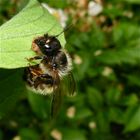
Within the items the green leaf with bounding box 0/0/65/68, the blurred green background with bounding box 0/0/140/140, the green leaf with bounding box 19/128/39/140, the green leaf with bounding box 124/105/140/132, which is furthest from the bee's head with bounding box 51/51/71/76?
the green leaf with bounding box 124/105/140/132

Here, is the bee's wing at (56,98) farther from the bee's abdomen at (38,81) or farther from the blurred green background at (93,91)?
the blurred green background at (93,91)

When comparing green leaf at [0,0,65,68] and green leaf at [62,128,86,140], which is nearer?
green leaf at [0,0,65,68]

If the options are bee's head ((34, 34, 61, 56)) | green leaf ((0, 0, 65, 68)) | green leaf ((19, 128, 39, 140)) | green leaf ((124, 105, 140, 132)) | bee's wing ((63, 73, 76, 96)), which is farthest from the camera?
green leaf ((124, 105, 140, 132))

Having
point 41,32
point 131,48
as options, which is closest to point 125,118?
point 131,48

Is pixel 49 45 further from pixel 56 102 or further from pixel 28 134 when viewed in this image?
pixel 28 134

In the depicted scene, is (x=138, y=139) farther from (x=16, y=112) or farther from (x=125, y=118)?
(x=16, y=112)

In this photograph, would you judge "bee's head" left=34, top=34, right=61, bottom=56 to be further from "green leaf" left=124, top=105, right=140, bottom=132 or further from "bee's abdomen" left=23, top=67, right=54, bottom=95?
"green leaf" left=124, top=105, right=140, bottom=132

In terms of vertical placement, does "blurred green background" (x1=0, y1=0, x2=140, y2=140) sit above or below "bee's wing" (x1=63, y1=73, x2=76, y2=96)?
below

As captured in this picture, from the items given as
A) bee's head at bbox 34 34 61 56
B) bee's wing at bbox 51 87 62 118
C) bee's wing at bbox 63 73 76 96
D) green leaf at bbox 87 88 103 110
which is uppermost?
bee's head at bbox 34 34 61 56
